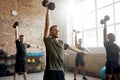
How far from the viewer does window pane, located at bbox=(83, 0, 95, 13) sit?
7.93m

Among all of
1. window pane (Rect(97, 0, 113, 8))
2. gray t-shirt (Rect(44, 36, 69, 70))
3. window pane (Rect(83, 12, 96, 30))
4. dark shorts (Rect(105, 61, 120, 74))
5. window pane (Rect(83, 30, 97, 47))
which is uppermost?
window pane (Rect(97, 0, 113, 8))

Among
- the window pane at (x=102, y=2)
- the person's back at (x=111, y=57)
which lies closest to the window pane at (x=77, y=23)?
the window pane at (x=102, y=2)

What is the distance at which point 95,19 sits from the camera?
7.64 m

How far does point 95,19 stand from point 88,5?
39.9 inches

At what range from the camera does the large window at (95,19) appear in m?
6.55

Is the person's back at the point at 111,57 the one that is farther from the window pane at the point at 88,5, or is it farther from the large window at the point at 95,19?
the window pane at the point at 88,5

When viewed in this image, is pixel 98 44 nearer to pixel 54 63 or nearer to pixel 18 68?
pixel 18 68

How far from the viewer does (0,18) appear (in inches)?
333

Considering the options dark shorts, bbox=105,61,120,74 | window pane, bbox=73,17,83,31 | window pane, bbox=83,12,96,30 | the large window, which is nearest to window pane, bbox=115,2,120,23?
the large window

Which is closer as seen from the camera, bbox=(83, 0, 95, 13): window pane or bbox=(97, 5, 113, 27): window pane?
bbox=(97, 5, 113, 27): window pane

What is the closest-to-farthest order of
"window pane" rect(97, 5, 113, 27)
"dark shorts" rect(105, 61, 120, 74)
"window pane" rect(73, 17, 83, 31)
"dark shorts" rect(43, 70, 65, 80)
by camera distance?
"dark shorts" rect(43, 70, 65, 80), "dark shorts" rect(105, 61, 120, 74), "window pane" rect(97, 5, 113, 27), "window pane" rect(73, 17, 83, 31)

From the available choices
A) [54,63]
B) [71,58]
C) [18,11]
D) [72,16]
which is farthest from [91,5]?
[54,63]

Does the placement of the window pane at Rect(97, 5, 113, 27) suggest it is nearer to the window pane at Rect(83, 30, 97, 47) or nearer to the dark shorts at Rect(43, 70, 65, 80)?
the window pane at Rect(83, 30, 97, 47)

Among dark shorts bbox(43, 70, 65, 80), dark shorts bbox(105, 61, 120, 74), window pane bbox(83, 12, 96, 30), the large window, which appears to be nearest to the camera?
dark shorts bbox(43, 70, 65, 80)
